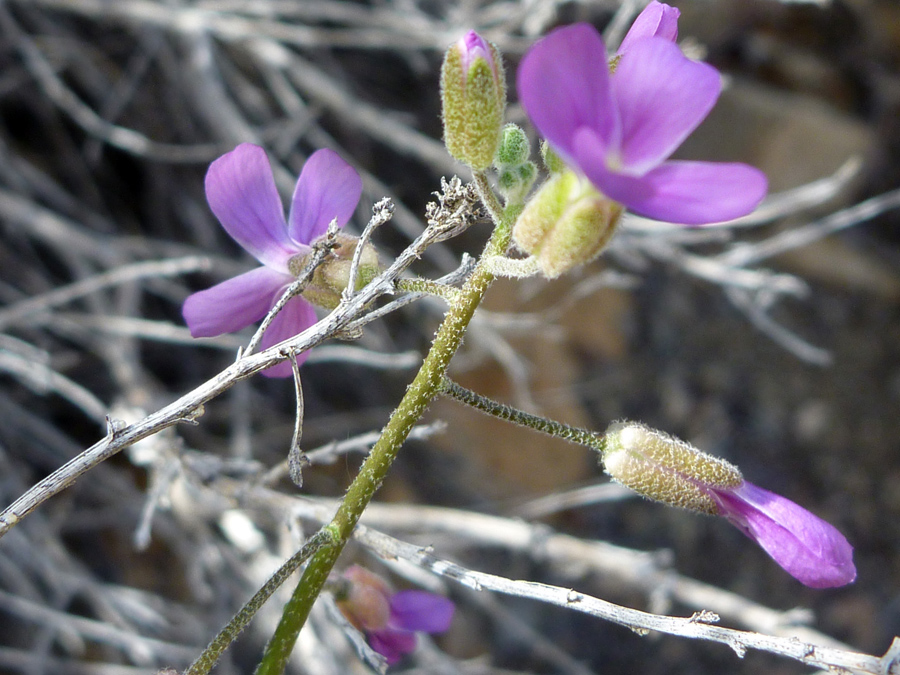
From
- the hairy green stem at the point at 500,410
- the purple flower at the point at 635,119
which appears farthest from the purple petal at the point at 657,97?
the hairy green stem at the point at 500,410

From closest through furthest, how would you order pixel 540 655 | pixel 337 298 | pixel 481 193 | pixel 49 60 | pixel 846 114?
pixel 481 193 → pixel 337 298 → pixel 49 60 → pixel 540 655 → pixel 846 114

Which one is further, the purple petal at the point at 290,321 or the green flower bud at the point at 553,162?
the purple petal at the point at 290,321

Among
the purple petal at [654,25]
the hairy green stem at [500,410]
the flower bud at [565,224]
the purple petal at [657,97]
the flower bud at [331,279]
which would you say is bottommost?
the hairy green stem at [500,410]

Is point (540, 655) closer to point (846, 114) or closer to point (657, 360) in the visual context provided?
point (657, 360)

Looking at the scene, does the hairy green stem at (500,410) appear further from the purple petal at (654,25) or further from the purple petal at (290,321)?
the purple petal at (654,25)

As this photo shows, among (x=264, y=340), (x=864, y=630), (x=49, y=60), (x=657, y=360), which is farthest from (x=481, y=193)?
(x=864, y=630)

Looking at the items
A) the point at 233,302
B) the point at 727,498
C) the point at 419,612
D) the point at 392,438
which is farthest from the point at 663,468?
the point at 233,302
